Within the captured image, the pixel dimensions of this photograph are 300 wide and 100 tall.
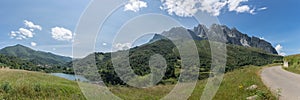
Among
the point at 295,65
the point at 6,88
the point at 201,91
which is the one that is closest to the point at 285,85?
the point at 201,91

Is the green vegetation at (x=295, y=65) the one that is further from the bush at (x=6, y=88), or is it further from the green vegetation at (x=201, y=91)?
the bush at (x=6, y=88)

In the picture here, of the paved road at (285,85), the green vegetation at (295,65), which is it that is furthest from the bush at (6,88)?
the green vegetation at (295,65)

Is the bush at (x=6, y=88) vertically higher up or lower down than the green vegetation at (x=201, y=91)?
higher up

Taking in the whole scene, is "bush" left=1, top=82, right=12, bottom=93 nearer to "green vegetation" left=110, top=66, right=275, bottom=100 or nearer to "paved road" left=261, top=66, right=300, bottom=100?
"green vegetation" left=110, top=66, right=275, bottom=100

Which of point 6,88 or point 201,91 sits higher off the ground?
point 6,88

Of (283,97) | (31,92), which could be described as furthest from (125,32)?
(283,97)

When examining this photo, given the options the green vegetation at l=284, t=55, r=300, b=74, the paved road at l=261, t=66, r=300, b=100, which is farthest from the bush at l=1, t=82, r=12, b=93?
the green vegetation at l=284, t=55, r=300, b=74

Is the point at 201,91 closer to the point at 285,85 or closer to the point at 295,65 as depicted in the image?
the point at 285,85

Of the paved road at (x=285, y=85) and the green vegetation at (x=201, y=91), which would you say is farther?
the paved road at (x=285, y=85)

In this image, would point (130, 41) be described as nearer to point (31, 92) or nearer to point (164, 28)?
point (164, 28)

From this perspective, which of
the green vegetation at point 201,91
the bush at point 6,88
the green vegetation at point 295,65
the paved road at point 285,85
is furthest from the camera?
the green vegetation at point 295,65

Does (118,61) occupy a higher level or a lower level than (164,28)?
lower
